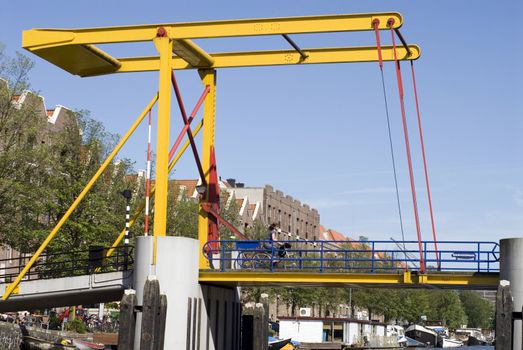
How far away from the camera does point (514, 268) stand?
78.8ft

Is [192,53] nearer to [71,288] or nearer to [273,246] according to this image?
[273,246]

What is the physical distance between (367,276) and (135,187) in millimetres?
28774

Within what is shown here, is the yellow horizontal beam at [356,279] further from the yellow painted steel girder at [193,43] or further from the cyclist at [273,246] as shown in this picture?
the yellow painted steel girder at [193,43]

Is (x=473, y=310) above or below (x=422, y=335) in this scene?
above

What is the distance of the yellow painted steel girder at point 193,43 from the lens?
26.2 metres

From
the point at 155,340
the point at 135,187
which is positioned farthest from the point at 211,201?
the point at 135,187

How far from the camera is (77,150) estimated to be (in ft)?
165

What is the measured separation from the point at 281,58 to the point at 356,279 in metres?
7.44

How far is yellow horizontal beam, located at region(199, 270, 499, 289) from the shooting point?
85.9 feet

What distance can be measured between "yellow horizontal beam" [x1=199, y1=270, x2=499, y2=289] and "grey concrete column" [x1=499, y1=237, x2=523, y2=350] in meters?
1.63

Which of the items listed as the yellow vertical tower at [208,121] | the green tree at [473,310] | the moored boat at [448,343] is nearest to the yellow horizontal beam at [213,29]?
the yellow vertical tower at [208,121]

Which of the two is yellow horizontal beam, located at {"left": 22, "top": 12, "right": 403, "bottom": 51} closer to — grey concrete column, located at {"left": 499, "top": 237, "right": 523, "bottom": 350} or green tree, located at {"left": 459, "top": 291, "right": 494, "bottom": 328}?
grey concrete column, located at {"left": 499, "top": 237, "right": 523, "bottom": 350}

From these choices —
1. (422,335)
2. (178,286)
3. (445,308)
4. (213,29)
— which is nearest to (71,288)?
(178,286)

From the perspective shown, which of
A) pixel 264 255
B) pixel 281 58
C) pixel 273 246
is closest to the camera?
pixel 273 246
